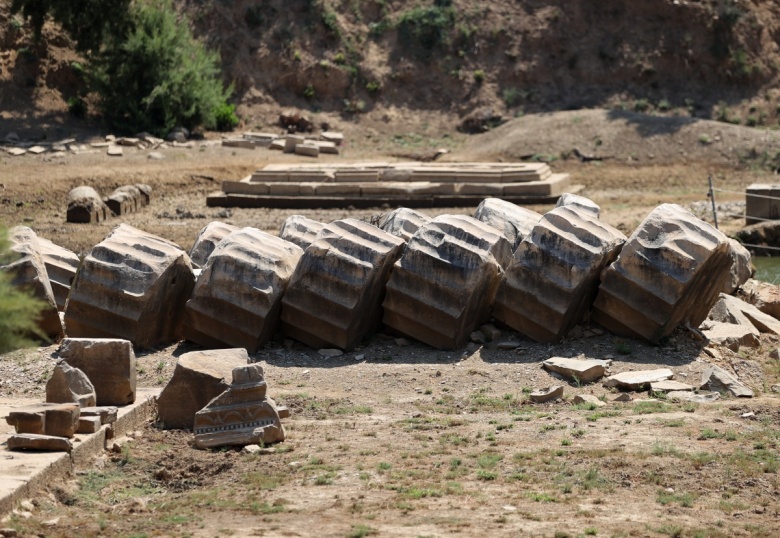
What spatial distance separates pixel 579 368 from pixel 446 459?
2655 mm

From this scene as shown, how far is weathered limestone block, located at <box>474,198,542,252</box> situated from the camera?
13.5 meters

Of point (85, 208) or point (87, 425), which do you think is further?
point (85, 208)

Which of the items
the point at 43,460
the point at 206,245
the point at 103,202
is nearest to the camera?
the point at 43,460

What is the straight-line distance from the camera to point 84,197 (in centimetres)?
2078

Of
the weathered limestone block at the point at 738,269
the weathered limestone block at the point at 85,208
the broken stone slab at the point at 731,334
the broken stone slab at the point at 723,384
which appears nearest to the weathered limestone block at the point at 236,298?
the broken stone slab at the point at 723,384

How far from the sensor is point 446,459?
863 centimetres

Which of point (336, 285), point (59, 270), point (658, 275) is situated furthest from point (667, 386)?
point (59, 270)

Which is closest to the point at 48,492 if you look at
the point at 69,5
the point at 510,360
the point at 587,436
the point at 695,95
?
the point at 587,436

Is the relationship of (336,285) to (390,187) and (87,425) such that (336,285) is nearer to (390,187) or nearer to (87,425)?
(87,425)

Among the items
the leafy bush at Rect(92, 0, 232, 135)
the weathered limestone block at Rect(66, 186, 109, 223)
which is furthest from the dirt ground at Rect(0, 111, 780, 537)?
the leafy bush at Rect(92, 0, 232, 135)

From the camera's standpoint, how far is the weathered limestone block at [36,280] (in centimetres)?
1197

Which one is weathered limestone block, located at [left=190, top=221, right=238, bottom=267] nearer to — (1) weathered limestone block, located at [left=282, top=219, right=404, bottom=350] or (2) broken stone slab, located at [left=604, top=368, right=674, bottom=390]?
(1) weathered limestone block, located at [left=282, top=219, right=404, bottom=350]

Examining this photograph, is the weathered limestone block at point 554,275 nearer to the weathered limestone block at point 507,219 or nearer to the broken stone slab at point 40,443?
the weathered limestone block at point 507,219

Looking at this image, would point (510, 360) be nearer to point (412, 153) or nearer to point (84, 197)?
point (84, 197)
